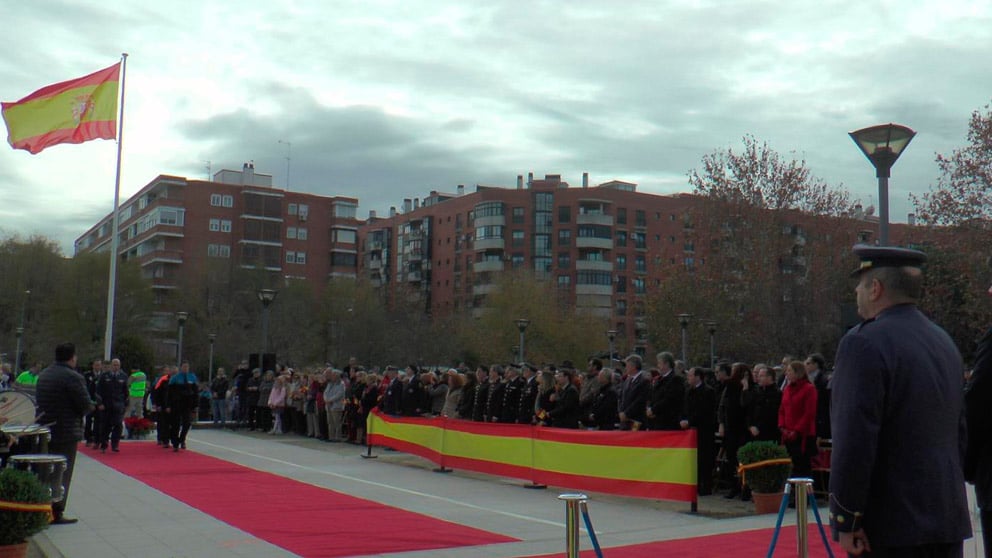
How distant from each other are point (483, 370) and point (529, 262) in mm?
89082

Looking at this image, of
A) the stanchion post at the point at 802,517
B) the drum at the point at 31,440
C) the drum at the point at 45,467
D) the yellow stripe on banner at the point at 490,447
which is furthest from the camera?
the yellow stripe on banner at the point at 490,447

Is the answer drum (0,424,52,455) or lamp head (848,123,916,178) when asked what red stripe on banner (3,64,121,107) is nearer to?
drum (0,424,52,455)

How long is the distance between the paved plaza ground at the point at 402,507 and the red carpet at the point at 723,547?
0.91ft

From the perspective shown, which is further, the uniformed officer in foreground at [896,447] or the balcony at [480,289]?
the balcony at [480,289]

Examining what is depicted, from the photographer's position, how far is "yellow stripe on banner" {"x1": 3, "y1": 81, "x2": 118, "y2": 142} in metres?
22.4

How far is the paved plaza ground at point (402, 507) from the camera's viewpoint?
388 inches

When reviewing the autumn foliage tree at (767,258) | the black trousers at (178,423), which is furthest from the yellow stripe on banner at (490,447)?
the autumn foliage tree at (767,258)

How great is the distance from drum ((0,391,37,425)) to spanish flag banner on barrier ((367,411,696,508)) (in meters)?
7.55

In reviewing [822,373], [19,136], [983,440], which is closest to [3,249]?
[19,136]

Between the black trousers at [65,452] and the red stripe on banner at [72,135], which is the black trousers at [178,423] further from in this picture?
the black trousers at [65,452]

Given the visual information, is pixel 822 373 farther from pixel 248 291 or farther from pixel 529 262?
pixel 529 262

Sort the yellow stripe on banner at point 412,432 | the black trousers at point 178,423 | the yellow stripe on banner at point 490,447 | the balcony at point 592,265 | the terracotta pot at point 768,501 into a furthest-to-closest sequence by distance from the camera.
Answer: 1. the balcony at point 592,265
2. the black trousers at point 178,423
3. the yellow stripe on banner at point 412,432
4. the yellow stripe on banner at point 490,447
5. the terracotta pot at point 768,501

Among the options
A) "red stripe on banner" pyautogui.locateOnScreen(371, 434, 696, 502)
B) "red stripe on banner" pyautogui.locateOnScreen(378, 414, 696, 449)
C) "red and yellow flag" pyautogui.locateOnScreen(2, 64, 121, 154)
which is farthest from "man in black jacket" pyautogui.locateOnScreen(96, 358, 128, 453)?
"red stripe on banner" pyautogui.locateOnScreen(378, 414, 696, 449)

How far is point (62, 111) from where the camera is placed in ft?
77.1
